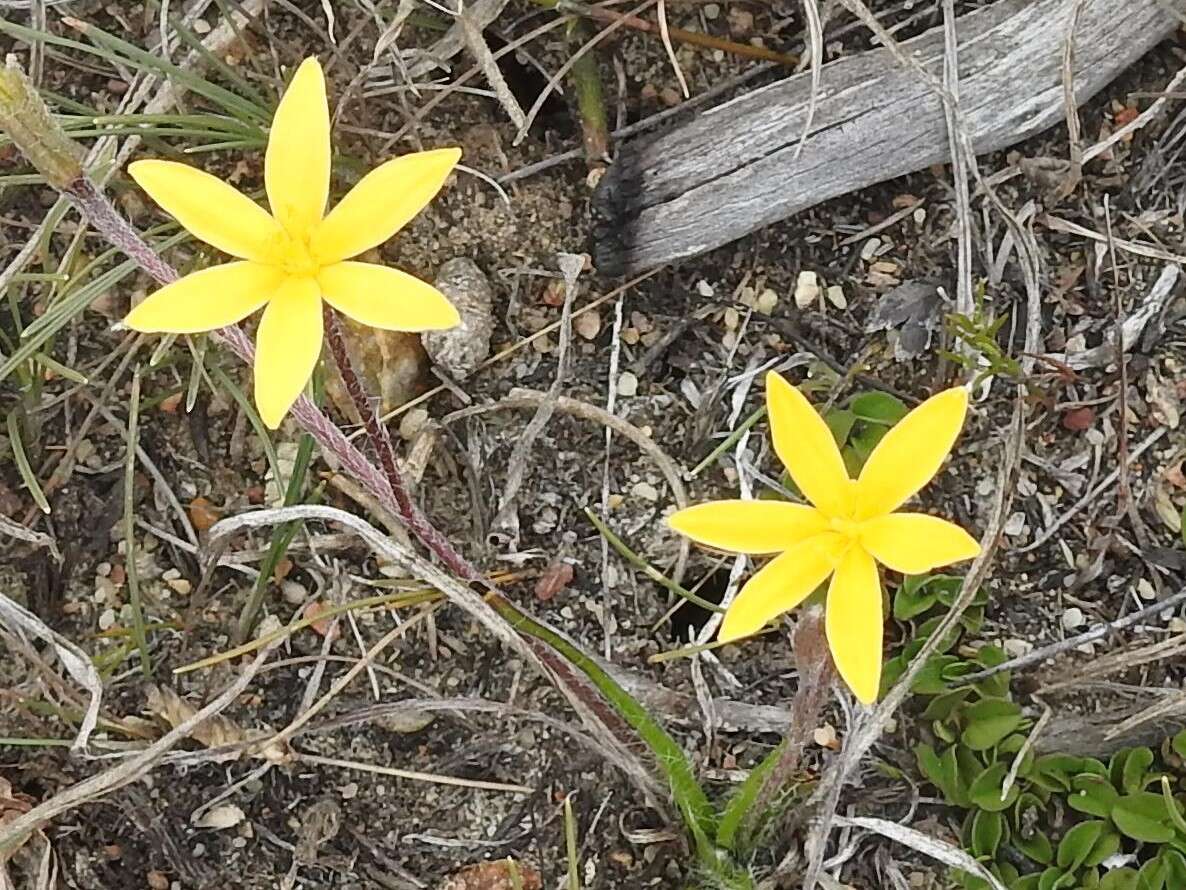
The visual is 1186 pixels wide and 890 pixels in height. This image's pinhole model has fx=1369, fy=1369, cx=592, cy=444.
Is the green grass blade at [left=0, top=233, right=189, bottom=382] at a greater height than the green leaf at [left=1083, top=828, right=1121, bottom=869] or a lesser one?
greater

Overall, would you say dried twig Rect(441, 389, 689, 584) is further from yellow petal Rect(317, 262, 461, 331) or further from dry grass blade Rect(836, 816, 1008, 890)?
yellow petal Rect(317, 262, 461, 331)

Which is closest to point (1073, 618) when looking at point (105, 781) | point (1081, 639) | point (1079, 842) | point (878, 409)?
point (1081, 639)

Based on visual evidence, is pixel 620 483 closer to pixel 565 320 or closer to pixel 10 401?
pixel 565 320


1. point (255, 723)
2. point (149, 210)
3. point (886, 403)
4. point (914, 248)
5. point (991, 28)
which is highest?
point (149, 210)

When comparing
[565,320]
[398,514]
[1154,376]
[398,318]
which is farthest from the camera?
[1154,376]

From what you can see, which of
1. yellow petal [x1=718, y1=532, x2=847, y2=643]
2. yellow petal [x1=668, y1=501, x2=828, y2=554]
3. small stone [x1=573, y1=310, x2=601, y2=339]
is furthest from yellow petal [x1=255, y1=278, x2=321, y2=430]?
small stone [x1=573, y1=310, x2=601, y2=339]

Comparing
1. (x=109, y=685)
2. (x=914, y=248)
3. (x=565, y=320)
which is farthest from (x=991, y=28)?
(x=109, y=685)
